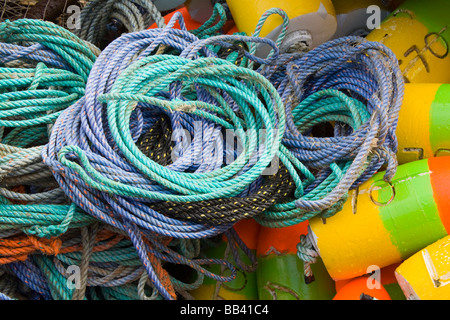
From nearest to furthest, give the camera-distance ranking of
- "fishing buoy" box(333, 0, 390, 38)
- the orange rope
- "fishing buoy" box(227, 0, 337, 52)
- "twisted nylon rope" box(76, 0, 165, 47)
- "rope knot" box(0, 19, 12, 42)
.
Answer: the orange rope
"rope knot" box(0, 19, 12, 42)
"fishing buoy" box(227, 0, 337, 52)
"twisted nylon rope" box(76, 0, 165, 47)
"fishing buoy" box(333, 0, 390, 38)

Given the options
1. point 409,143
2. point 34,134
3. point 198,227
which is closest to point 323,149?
point 409,143

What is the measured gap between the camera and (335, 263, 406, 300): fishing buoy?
1.53m

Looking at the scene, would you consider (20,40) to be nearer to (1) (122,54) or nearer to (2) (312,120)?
(1) (122,54)

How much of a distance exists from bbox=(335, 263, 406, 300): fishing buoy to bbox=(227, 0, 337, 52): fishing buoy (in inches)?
30.4

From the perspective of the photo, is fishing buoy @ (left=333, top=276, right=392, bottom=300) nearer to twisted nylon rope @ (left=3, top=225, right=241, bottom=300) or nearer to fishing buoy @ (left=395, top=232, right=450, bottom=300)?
fishing buoy @ (left=395, top=232, right=450, bottom=300)

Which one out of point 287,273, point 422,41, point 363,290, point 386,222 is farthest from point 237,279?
point 422,41

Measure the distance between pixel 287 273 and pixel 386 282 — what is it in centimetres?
30

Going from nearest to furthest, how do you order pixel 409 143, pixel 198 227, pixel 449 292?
pixel 449 292
pixel 198 227
pixel 409 143

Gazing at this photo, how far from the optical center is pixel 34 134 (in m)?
1.60

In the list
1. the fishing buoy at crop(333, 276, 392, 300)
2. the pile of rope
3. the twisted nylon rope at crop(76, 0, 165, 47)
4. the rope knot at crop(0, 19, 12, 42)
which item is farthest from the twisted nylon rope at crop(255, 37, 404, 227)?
the rope knot at crop(0, 19, 12, 42)

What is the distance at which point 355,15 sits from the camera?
204cm

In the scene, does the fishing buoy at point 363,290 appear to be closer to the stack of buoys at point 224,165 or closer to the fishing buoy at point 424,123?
the stack of buoys at point 224,165

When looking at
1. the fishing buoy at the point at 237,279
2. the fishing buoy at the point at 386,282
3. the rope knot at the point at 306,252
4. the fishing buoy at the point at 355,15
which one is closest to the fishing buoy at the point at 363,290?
the fishing buoy at the point at 386,282
